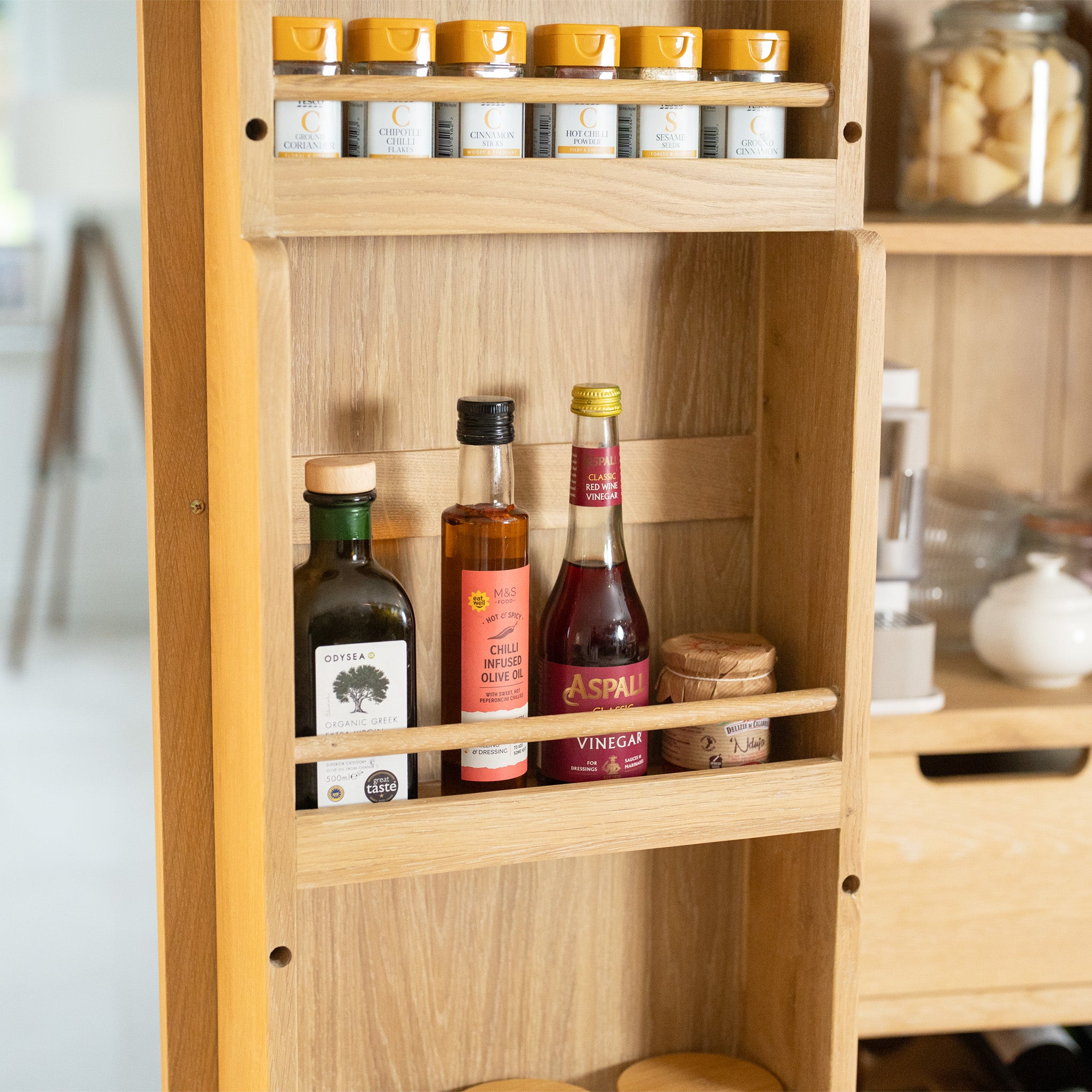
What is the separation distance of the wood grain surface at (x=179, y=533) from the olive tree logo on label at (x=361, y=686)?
0.15m

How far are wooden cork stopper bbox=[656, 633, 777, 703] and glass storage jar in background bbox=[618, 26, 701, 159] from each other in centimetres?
34

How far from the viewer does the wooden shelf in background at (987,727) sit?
125cm

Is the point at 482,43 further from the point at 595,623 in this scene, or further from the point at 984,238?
the point at 984,238

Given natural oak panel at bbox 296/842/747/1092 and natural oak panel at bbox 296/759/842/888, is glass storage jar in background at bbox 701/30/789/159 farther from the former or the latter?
natural oak panel at bbox 296/842/747/1092

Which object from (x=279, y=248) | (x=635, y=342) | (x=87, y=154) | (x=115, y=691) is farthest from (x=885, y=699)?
(x=87, y=154)

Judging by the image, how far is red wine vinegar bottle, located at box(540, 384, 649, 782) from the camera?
917 millimetres

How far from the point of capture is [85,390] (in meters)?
2.24

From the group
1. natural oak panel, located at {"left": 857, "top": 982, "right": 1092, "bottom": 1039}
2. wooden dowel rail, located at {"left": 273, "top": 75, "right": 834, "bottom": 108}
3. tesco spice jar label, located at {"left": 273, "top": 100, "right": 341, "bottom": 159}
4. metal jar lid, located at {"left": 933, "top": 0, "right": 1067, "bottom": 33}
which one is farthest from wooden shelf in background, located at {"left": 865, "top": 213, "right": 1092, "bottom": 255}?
natural oak panel, located at {"left": 857, "top": 982, "right": 1092, "bottom": 1039}

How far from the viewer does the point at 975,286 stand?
1461 millimetres

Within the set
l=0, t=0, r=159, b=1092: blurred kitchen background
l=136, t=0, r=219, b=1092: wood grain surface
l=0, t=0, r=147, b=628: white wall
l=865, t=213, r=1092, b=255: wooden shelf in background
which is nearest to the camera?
l=136, t=0, r=219, b=1092: wood grain surface

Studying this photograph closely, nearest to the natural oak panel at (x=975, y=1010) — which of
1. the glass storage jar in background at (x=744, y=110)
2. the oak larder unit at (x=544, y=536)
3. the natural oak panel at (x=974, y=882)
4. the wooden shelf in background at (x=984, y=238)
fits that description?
the natural oak panel at (x=974, y=882)

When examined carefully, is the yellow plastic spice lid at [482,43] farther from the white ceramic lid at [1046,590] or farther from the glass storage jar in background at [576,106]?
the white ceramic lid at [1046,590]

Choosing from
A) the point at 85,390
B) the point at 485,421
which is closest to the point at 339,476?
the point at 485,421

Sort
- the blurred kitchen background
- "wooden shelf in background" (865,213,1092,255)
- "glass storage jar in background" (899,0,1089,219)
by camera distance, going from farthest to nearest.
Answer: the blurred kitchen background
"glass storage jar in background" (899,0,1089,219)
"wooden shelf in background" (865,213,1092,255)
